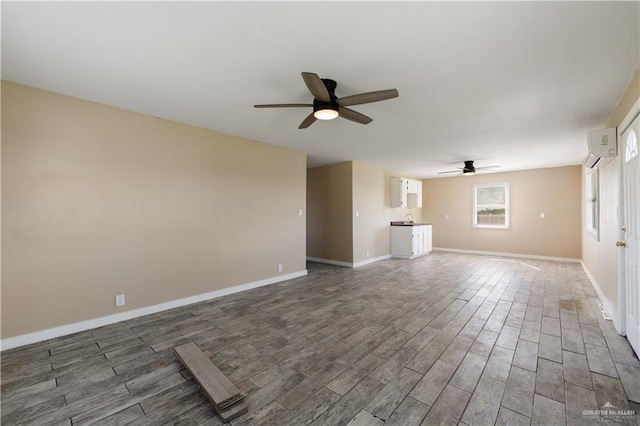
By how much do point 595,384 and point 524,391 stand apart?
0.60m

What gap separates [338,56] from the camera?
2.10 metres

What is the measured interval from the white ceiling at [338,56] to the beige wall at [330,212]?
9.44 ft

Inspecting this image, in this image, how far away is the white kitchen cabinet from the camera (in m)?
7.19

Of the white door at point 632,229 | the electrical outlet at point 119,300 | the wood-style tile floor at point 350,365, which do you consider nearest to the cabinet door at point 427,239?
the wood-style tile floor at point 350,365

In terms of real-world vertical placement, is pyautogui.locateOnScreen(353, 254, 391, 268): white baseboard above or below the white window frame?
below

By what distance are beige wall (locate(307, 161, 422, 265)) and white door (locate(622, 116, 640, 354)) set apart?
4253mm

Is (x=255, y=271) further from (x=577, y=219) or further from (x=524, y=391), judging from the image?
(x=577, y=219)

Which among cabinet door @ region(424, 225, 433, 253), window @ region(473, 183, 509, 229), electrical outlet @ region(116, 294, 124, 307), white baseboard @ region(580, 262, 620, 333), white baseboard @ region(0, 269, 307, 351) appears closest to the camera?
white baseboard @ region(0, 269, 307, 351)

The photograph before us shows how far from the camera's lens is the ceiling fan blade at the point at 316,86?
76.9 inches

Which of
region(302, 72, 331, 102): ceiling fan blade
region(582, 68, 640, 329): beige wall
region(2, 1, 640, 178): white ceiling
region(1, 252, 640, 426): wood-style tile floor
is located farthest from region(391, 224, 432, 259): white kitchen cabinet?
region(302, 72, 331, 102): ceiling fan blade

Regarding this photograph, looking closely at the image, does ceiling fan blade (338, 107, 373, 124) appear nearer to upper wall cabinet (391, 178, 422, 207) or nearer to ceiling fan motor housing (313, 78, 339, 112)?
ceiling fan motor housing (313, 78, 339, 112)

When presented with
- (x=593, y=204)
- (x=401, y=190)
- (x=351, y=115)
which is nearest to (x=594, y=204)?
(x=593, y=204)

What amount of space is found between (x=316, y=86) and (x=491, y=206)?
25.7ft

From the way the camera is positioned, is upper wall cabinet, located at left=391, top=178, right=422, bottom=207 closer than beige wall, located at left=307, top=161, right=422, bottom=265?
No
